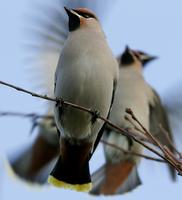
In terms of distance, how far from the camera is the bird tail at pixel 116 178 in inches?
248

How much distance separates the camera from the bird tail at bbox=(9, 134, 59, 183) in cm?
760

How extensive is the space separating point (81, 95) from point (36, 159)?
354cm

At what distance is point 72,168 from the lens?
4.51 meters

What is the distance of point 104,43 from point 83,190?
0.90 metres

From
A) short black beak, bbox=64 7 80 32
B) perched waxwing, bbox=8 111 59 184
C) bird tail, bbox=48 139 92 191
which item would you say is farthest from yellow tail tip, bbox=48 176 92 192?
perched waxwing, bbox=8 111 59 184

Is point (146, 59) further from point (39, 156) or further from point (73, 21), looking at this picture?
point (73, 21)

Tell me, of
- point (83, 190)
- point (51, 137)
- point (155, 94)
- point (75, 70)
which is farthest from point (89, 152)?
point (51, 137)

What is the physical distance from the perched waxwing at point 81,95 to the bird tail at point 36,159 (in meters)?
3.10

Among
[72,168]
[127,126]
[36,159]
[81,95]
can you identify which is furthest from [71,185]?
[36,159]

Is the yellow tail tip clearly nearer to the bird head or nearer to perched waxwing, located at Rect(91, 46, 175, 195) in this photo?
the bird head

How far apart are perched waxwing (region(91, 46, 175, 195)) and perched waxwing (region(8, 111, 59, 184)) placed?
1.09m

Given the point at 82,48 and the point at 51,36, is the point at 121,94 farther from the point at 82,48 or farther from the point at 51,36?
the point at 82,48

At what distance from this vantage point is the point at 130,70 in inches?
280

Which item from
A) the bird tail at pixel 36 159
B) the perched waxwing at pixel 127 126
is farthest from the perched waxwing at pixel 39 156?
the perched waxwing at pixel 127 126
